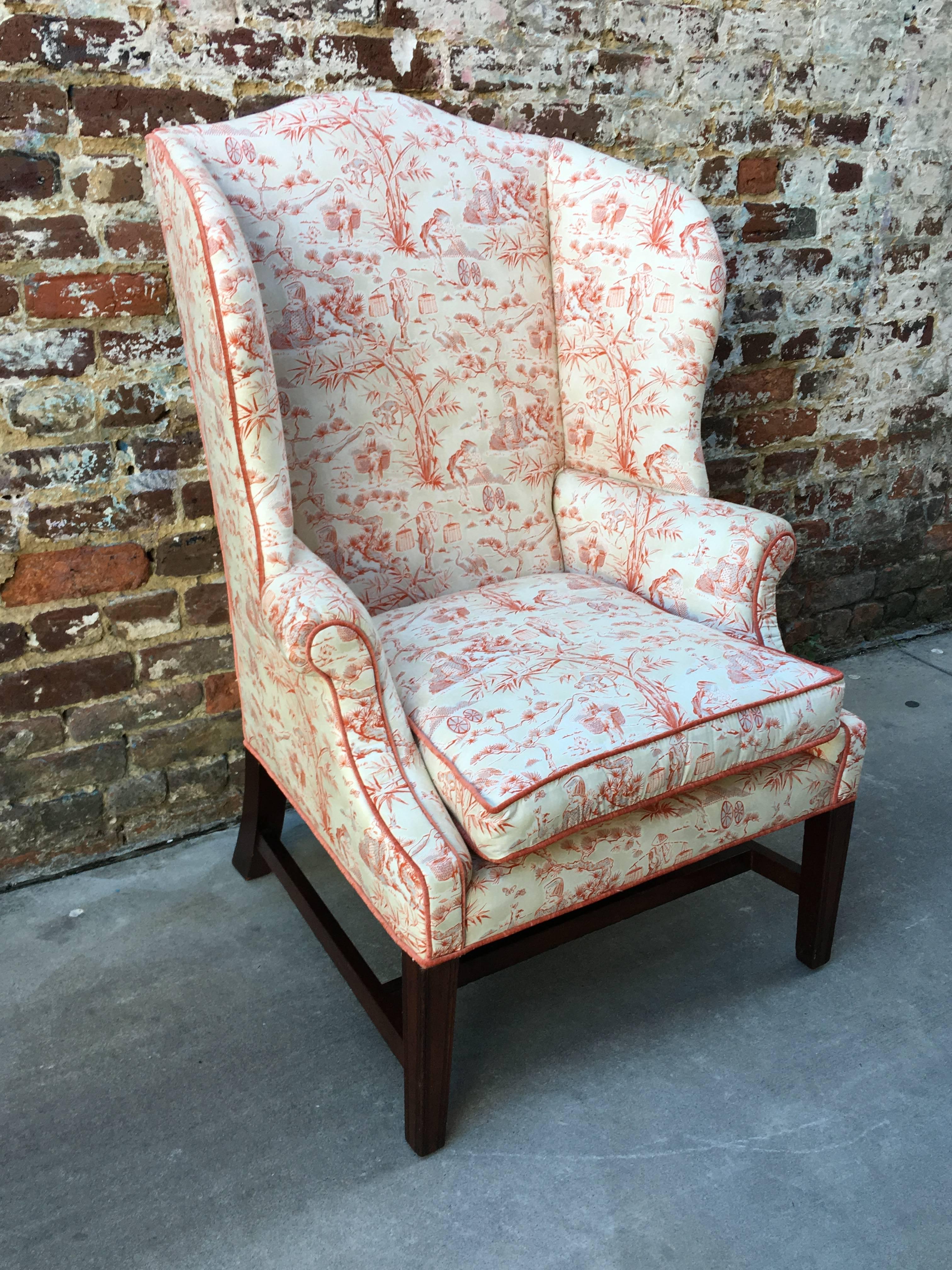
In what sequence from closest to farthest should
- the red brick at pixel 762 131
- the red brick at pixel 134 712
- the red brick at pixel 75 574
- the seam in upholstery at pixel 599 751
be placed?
the seam in upholstery at pixel 599 751 < the red brick at pixel 75 574 < the red brick at pixel 134 712 < the red brick at pixel 762 131

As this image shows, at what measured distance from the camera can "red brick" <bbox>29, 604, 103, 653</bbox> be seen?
1.68 meters

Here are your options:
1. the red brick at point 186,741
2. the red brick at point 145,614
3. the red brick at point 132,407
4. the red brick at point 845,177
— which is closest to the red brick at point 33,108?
the red brick at point 132,407

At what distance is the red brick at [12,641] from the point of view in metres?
1.66

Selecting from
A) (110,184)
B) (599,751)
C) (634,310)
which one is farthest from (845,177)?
(599,751)

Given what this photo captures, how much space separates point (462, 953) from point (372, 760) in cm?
24

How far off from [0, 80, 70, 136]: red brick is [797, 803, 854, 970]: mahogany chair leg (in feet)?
4.74

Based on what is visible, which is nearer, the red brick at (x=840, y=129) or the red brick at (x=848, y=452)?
the red brick at (x=840, y=129)

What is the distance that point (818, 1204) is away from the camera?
3.98ft

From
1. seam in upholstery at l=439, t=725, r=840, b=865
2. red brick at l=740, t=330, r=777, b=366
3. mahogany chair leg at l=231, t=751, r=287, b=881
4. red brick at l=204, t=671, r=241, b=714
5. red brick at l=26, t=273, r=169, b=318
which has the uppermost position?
red brick at l=26, t=273, r=169, b=318

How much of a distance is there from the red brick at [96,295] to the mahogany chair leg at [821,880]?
1247 millimetres

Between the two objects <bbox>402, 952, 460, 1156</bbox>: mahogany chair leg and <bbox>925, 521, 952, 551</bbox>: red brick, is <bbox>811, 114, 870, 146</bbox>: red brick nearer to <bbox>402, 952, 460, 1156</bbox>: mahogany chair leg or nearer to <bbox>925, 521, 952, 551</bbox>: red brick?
<bbox>925, 521, 952, 551</bbox>: red brick

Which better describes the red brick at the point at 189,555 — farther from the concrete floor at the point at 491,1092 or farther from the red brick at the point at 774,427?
the red brick at the point at 774,427

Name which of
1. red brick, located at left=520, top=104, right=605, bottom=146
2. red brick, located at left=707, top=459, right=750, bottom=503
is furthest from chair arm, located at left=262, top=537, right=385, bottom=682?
red brick, located at left=707, top=459, right=750, bottom=503

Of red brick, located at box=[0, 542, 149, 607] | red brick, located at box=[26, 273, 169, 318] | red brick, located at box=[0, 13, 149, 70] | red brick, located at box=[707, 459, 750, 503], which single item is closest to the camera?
red brick, located at box=[0, 13, 149, 70]
